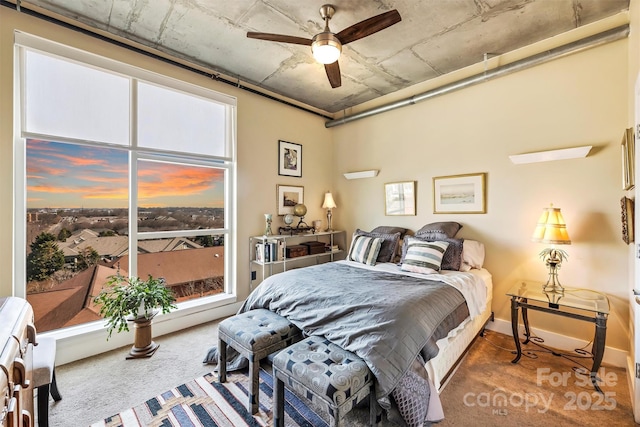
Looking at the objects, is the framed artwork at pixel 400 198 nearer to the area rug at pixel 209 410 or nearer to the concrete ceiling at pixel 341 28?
the concrete ceiling at pixel 341 28

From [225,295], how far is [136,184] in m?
1.69

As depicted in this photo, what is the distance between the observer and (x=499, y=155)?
3049mm

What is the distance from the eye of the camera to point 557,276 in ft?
8.84

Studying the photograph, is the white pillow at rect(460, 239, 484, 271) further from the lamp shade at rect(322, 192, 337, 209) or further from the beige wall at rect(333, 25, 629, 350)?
the lamp shade at rect(322, 192, 337, 209)

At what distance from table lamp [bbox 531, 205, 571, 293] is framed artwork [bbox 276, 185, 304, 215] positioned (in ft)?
9.67

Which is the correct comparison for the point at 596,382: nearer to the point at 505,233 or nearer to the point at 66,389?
the point at 505,233

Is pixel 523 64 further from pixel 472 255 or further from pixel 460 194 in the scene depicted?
pixel 472 255

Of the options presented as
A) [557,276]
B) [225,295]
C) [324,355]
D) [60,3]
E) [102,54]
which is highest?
[60,3]

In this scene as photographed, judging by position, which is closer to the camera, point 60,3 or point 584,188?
point 60,3

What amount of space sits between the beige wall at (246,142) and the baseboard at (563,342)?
284cm

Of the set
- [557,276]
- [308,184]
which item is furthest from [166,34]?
[557,276]

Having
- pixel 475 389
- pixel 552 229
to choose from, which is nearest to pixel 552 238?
pixel 552 229

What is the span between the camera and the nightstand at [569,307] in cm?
205

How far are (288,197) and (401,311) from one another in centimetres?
272
